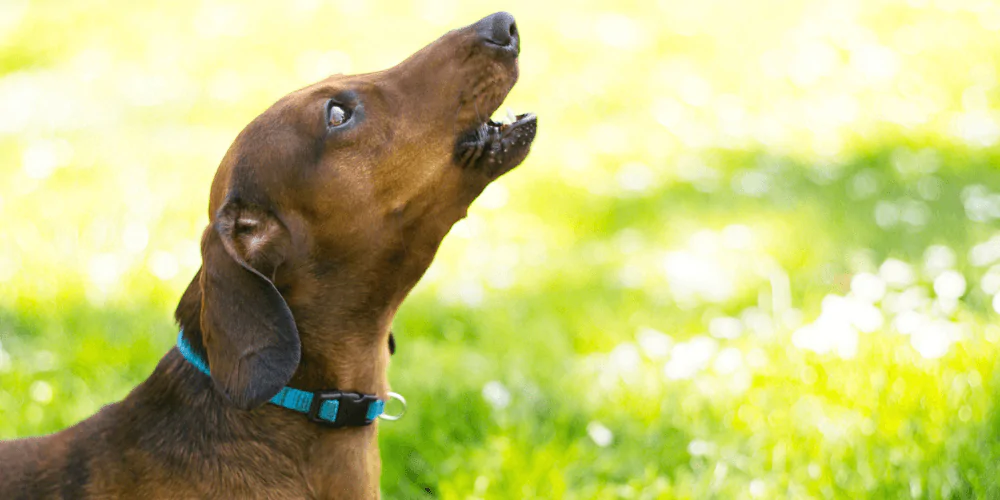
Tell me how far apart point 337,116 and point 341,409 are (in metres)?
0.80

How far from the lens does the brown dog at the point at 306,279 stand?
9.13ft

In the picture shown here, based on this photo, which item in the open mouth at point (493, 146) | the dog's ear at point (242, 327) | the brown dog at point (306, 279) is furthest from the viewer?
the open mouth at point (493, 146)

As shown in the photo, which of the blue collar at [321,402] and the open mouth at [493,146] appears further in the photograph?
the open mouth at [493,146]

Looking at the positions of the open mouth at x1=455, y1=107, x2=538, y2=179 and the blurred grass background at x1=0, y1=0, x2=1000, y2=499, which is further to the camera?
the blurred grass background at x1=0, y1=0, x2=1000, y2=499

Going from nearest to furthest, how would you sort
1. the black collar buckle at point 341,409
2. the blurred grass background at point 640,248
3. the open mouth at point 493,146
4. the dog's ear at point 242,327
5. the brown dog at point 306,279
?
the dog's ear at point 242,327 → the brown dog at point 306,279 → the black collar buckle at point 341,409 → the open mouth at point 493,146 → the blurred grass background at point 640,248

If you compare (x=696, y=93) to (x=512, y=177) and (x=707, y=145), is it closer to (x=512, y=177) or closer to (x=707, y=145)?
(x=707, y=145)

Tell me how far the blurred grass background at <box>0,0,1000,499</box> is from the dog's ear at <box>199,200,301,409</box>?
44.7 inches

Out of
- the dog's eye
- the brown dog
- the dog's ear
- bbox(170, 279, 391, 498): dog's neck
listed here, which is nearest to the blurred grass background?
bbox(170, 279, 391, 498): dog's neck

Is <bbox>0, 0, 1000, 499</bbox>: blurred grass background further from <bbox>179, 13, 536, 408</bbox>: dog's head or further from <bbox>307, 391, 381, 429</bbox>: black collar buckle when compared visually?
<bbox>179, 13, 536, 408</bbox>: dog's head

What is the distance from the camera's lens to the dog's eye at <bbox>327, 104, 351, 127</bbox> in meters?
2.97

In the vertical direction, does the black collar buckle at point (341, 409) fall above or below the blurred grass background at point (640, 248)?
above

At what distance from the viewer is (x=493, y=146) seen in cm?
305

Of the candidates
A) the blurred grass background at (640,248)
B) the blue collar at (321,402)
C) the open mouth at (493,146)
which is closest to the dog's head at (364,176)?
the open mouth at (493,146)

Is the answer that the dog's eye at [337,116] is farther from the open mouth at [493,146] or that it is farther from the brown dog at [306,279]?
the open mouth at [493,146]
